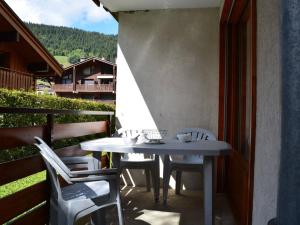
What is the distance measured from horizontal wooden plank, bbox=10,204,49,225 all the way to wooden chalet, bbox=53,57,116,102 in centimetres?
2591

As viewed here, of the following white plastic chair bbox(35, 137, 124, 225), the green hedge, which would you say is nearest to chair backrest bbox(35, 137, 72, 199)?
white plastic chair bbox(35, 137, 124, 225)

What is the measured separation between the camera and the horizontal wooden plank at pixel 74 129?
107 inches

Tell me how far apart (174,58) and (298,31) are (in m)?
4.11

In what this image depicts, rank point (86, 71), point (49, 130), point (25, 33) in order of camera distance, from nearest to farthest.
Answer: point (49, 130) < point (25, 33) < point (86, 71)

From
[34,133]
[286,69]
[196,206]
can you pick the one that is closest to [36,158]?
[34,133]

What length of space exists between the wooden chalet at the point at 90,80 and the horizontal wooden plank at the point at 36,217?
25.9 m

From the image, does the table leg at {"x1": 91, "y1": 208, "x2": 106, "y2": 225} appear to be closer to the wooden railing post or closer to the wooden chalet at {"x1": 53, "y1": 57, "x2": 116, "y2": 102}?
the wooden railing post

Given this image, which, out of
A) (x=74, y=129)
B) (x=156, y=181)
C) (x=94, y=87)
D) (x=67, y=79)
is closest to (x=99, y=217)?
(x=74, y=129)

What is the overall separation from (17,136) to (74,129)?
1001 mm

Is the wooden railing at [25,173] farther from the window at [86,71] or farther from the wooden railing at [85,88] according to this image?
the window at [86,71]

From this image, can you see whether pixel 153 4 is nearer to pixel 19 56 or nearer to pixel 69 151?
pixel 69 151

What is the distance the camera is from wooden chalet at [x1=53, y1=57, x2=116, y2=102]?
93.9 feet

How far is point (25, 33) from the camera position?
9.75 metres

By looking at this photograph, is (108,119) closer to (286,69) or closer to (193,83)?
(193,83)
